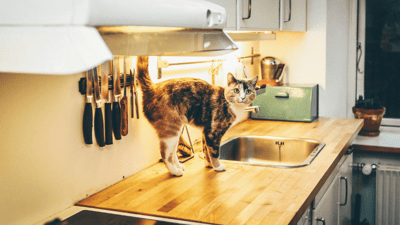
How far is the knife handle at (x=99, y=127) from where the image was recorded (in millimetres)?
1490

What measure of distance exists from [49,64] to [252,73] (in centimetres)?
263

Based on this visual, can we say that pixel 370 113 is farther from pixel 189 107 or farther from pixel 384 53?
pixel 189 107

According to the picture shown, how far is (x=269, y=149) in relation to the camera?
2479mm

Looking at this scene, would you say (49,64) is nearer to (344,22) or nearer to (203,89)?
(203,89)

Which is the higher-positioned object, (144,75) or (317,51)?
(317,51)

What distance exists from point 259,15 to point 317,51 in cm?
117

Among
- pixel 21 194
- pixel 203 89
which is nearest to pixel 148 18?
pixel 21 194

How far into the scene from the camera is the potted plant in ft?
10.6

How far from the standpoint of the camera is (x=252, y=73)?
3.21 m

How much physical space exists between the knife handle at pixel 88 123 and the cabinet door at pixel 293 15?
1482mm

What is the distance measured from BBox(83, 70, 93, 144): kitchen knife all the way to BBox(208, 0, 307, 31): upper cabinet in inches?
22.2

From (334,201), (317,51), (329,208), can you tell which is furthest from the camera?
(317,51)

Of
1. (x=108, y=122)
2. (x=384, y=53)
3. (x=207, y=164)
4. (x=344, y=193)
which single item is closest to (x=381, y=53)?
(x=384, y=53)

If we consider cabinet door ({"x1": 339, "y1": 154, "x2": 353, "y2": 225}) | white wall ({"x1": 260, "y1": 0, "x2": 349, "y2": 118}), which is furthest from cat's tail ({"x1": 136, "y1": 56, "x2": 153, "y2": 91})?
white wall ({"x1": 260, "y1": 0, "x2": 349, "y2": 118})
